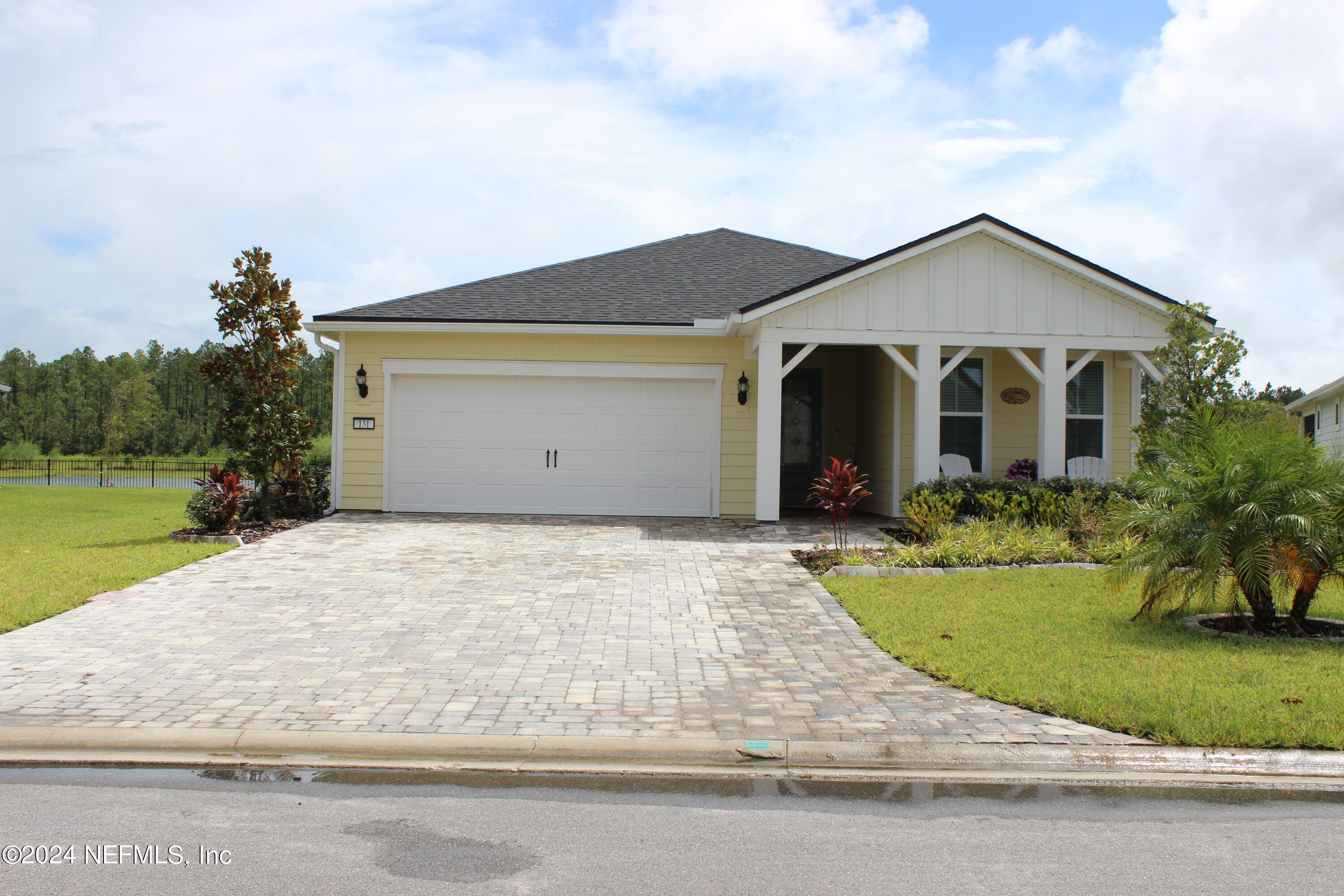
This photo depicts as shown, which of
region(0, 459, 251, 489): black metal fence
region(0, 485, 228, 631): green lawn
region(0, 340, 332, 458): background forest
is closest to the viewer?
region(0, 485, 228, 631): green lawn

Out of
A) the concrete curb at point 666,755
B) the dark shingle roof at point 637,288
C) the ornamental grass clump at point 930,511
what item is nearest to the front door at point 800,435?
the dark shingle roof at point 637,288

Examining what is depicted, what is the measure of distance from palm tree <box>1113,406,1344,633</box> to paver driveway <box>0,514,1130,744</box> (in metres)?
→ 2.49

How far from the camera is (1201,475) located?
7.01 meters

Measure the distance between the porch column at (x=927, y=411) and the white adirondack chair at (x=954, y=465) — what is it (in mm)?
615

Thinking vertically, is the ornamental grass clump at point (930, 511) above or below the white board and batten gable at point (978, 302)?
below

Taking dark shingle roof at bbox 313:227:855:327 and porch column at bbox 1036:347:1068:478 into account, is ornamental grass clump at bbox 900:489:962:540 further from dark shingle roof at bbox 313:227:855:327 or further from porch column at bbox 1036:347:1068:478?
dark shingle roof at bbox 313:227:855:327

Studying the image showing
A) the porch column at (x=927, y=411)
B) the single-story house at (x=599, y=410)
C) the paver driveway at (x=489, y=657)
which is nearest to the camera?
the paver driveway at (x=489, y=657)

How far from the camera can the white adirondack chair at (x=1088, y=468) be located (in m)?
13.8

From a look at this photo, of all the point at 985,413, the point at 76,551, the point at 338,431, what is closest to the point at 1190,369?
the point at 985,413

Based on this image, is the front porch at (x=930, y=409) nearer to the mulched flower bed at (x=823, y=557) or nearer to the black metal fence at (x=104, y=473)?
the mulched flower bed at (x=823, y=557)

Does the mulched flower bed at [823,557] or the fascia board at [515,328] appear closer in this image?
the mulched flower bed at [823,557]

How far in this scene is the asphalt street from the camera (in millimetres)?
3250

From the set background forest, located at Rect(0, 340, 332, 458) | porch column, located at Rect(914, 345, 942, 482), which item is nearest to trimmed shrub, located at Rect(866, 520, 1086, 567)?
porch column, located at Rect(914, 345, 942, 482)

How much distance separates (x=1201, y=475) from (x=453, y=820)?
624 cm
